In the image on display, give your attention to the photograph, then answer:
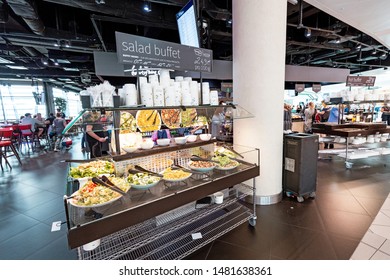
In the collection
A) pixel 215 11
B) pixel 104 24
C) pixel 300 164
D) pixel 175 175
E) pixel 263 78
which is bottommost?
pixel 300 164

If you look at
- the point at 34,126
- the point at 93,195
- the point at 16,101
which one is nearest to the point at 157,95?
the point at 93,195

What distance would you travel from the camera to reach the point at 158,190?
1.93m

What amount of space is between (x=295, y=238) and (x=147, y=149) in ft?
6.80

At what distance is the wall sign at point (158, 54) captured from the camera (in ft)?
5.59

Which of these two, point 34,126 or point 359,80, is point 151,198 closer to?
point 359,80

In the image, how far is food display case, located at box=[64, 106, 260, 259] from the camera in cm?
150

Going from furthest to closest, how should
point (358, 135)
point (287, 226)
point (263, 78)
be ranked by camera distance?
point (358, 135)
point (263, 78)
point (287, 226)

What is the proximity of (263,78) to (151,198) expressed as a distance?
2.38 metres

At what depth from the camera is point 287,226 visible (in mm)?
2707

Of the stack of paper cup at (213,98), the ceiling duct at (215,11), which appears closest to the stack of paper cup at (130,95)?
the stack of paper cup at (213,98)

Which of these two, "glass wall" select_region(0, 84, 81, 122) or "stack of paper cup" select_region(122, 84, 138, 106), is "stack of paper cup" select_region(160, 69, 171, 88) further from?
"glass wall" select_region(0, 84, 81, 122)

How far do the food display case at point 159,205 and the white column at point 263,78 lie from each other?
1.51 ft
